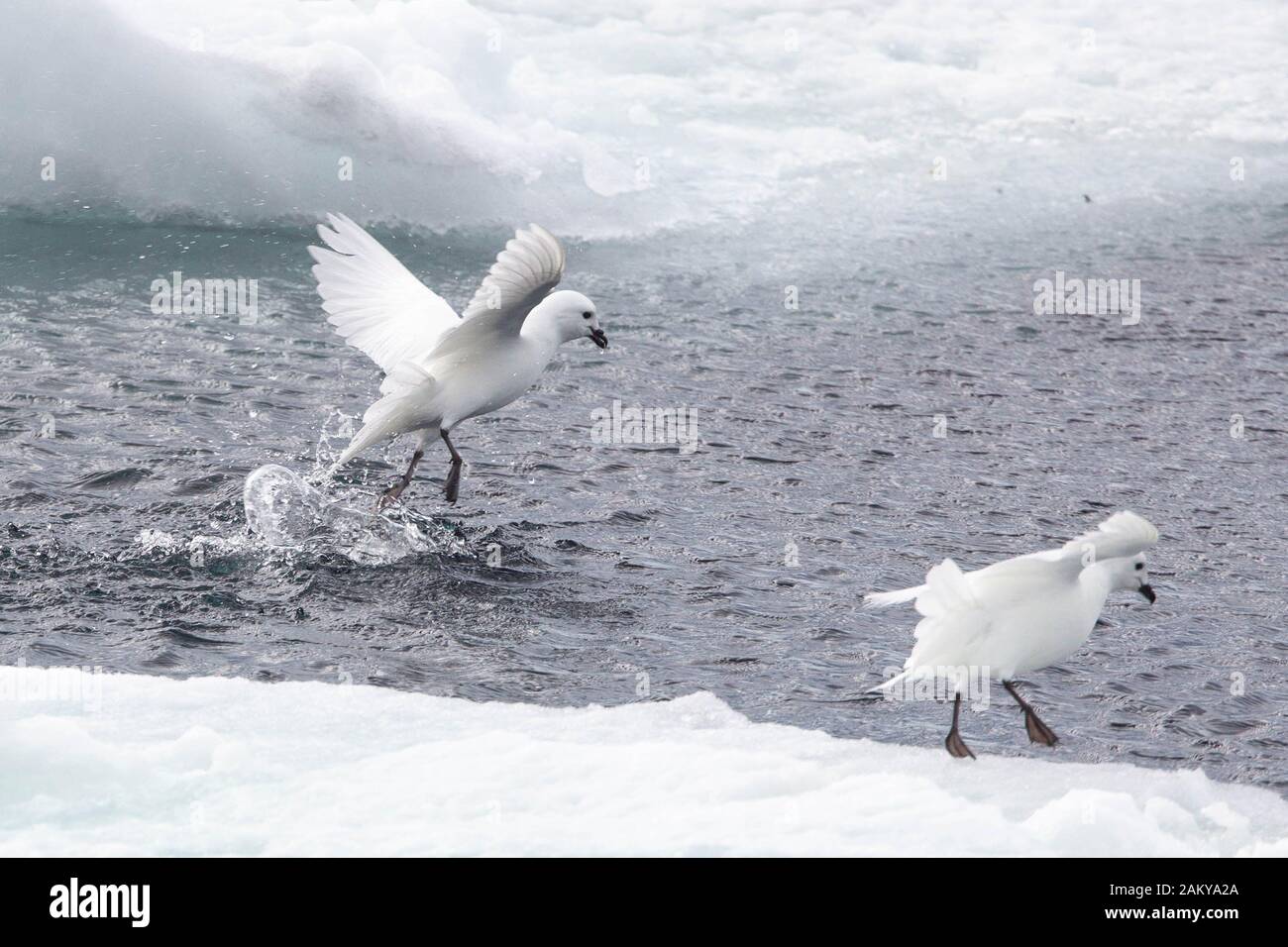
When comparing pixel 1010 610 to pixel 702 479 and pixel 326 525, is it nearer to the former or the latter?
pixel 702 479

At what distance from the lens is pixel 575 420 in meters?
9.47

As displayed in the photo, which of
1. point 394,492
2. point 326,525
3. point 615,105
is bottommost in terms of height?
point 326,525

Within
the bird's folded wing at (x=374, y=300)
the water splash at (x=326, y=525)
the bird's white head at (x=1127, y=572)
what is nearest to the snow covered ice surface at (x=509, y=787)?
the bird's white head at (x=1127, y=572)

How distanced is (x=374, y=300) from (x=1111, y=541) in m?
4.44

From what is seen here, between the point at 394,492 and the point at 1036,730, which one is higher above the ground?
the point at 394,492

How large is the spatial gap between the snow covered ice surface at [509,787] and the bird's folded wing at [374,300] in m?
2.91

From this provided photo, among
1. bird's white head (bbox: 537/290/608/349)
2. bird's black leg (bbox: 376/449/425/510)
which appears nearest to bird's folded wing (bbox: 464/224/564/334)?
bird's white head (bbox: 537/290/608/349)

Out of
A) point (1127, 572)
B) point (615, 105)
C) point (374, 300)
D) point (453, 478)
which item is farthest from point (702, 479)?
point (615, 105)

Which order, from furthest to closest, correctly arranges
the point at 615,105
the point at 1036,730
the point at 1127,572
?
the point at 615,105
the point at 1127,572
the point at 1036,730

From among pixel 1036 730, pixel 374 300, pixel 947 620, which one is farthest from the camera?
pixel 374 300

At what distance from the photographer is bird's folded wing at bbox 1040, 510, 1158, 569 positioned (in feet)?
18.1

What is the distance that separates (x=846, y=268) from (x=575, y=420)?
4108 millimetres

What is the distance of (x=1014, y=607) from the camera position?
5.55 m

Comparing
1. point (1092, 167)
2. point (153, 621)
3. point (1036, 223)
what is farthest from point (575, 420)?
point (1092, 167)
